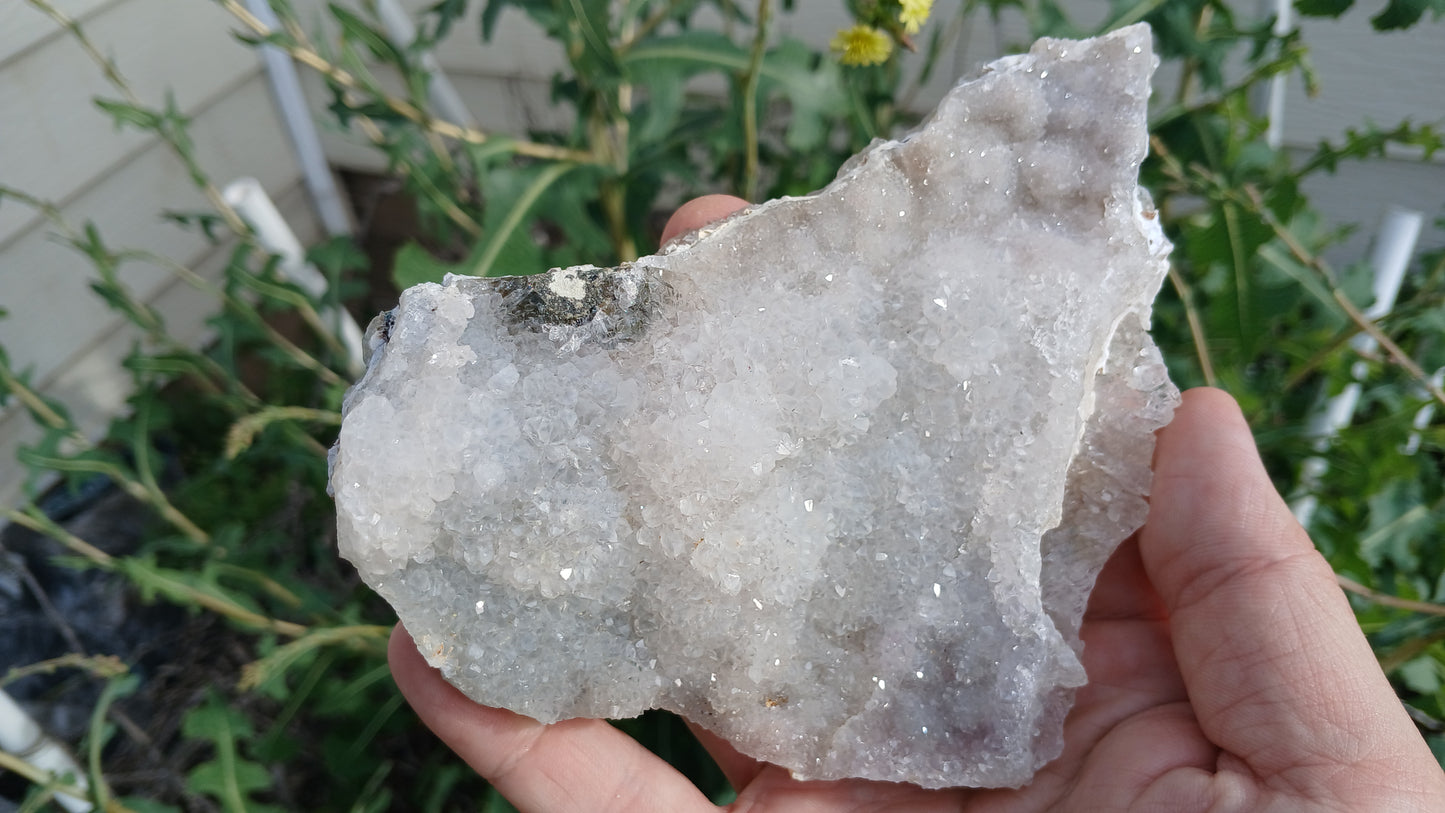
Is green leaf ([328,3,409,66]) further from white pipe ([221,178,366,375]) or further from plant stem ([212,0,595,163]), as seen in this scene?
white pipe ([221,178,366,375])

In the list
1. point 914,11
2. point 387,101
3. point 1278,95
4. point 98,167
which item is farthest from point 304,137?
point 1278,95

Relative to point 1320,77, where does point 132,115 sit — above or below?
above

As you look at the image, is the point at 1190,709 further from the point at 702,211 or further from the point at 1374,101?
the point at 1374,101

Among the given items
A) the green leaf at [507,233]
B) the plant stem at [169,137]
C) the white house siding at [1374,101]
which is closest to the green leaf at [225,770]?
the green leaf at [507,233]

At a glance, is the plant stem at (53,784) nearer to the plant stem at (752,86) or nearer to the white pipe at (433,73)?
the plant stem at (752,86)

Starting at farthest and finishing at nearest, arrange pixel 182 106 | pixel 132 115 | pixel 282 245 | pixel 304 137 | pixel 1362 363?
pixel 304 137
pixel 182 106
pixel 282 245
pixel 1362 363
pixel 132 115

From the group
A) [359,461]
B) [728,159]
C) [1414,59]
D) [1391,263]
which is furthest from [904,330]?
[1414,59]

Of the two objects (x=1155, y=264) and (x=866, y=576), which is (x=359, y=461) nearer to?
(x=866, y=576)
